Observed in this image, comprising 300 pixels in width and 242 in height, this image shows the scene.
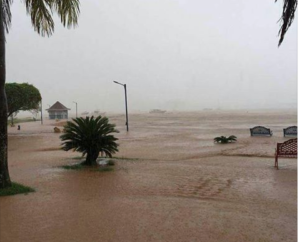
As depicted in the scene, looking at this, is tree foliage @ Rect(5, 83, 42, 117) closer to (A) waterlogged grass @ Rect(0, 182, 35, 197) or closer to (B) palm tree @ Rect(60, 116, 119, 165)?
(B) palm tree @ Rect(60, 116, 119, 165)

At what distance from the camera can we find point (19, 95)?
3653 centimetres

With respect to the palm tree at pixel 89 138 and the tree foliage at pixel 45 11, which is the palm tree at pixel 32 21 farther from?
the palm tree at pixel 89 138

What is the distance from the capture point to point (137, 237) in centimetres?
439

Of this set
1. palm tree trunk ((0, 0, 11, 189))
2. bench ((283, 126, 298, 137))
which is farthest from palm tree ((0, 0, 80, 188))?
bench ((283, 126, 298, 137))

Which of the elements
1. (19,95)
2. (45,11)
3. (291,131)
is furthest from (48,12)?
(19,95)

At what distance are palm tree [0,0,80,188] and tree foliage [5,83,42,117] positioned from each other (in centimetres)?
3054

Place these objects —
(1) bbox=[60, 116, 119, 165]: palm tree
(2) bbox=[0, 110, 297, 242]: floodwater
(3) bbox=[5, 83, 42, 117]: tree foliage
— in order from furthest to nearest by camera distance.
→ (3) bbox=[5, 83, 42, 117]: tree foliage → (1) bbox=[60, 116, 119, 165]: palm tree → (2) bbox=[0, 110, 297, 242]: floodwater

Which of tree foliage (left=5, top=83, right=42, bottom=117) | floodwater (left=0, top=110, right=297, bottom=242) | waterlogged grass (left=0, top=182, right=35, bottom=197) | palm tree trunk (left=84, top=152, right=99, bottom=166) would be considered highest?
tree foliage (left=5, top=83, right=42, bottom=117)

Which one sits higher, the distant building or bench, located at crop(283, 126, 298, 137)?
the distant building

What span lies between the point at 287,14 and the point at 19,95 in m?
35.2

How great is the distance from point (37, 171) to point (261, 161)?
8.52 meters

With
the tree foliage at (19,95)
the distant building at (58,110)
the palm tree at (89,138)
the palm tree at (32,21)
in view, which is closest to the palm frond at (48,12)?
the palm tree at (32,21)

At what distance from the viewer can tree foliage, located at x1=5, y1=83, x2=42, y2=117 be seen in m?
36.0

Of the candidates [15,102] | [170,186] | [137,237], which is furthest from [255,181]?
[15,102]
